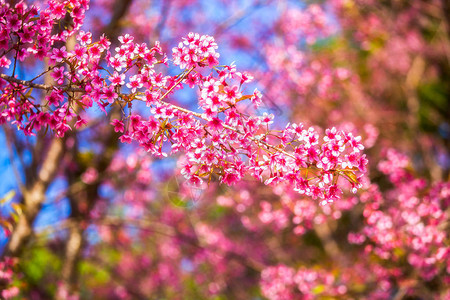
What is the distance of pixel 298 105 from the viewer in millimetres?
9641

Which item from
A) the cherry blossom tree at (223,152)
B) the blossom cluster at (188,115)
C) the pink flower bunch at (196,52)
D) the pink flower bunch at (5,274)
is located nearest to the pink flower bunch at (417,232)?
the cherry blossom tree at (223,152)

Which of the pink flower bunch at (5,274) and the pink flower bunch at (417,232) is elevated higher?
the pink flower bunch at (417,232)

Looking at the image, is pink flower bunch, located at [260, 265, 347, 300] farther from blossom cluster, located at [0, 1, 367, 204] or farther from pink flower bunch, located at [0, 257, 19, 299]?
blossom cluster, located at [0, 1, 367, 204]

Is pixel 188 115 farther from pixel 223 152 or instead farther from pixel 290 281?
pixel 290 281

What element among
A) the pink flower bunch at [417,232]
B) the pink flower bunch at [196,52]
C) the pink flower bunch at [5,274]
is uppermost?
the pink flower bunch at [417,232]

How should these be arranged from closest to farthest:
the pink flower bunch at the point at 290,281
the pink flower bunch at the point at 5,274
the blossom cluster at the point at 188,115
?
the blossom cluster at the point at 188,115 < the pink flower bunch at the point at 5,274 < the pink flower bunch at the point at 290,281

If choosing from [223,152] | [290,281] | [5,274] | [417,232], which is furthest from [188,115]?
[290,281]

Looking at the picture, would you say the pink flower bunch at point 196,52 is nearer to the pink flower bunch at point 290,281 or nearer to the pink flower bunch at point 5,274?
the pink flower bunch at point 5,274

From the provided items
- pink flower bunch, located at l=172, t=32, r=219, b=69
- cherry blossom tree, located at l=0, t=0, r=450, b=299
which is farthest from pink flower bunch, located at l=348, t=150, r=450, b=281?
pink flower bunch, located at l=172, t=32, r=219, b=69

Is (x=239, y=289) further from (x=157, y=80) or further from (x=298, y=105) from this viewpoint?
(x=157, y=80)

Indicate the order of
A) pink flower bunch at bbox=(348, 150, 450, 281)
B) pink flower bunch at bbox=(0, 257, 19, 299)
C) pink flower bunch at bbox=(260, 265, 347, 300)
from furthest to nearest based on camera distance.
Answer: pink flower bunch at bbox=(260, 265, 347, 300)
pink flower bunch at bbox=(348, 150, 450, 281)
pink flower bunch at bbox=(0, 257, 19, 299)

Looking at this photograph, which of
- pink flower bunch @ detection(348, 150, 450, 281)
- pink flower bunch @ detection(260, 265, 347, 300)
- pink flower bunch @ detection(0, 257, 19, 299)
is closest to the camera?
pink flower bunch @ detection(0, 257, 19, 299)

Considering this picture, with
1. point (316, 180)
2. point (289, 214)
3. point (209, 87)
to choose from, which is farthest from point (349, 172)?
point (289, 214)

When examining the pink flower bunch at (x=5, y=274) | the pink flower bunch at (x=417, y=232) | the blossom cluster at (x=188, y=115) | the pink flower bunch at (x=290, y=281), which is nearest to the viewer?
the blossom cluster at (x=188, y=115)
